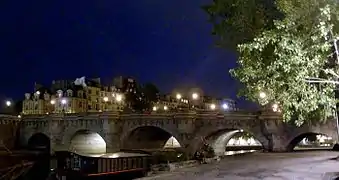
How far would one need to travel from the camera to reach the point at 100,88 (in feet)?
355

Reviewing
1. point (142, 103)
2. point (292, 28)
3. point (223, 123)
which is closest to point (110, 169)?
point (223, 123)

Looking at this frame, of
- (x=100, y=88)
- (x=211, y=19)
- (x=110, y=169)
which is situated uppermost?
(x=100, y=88)

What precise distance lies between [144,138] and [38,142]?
21.9 meters

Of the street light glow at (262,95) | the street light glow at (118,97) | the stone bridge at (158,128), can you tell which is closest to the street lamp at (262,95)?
the street light glow at (262,95)

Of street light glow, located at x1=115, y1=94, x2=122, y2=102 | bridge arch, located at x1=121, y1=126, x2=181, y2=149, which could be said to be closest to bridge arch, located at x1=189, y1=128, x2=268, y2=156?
bridge arch, located at x1=121, y1=126, x2=181, y2=149

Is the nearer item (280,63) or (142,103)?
(280,63)

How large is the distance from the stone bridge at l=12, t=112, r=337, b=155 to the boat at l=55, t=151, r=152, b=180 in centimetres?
1509

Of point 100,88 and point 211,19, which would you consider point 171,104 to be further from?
point 211,19

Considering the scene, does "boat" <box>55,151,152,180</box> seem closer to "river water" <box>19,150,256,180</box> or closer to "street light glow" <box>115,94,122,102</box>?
"river water" <box>19,150,256,180</box>

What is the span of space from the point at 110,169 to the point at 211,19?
21623 mm

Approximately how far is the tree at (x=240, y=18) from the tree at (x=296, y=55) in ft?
7.08

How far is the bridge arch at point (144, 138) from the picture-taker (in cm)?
6051

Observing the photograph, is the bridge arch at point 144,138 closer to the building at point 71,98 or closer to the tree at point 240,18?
the building at point 71,98

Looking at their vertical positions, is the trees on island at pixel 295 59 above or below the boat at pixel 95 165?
above
